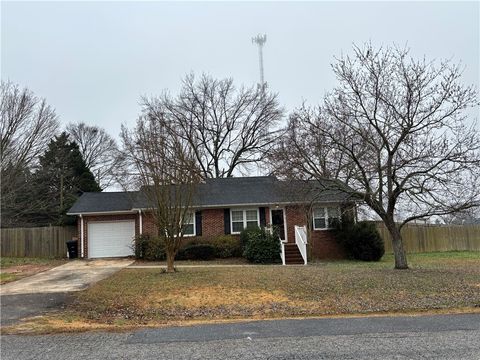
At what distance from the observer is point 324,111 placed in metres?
16.3

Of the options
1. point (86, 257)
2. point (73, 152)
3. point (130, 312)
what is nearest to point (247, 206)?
point (86, 257)

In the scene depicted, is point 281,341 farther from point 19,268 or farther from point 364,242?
point 364,242

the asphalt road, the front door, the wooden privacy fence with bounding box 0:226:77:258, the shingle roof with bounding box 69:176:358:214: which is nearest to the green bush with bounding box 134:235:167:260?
the shingle roof with bounding box 69:176:358:214

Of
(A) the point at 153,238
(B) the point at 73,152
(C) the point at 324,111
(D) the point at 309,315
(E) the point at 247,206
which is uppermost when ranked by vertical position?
(B) the point at 73,152

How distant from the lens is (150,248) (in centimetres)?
2211

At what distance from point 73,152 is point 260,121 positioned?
663 inches

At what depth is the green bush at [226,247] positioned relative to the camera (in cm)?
2253

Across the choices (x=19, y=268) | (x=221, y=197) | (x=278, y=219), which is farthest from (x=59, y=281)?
(x=278, y=219)

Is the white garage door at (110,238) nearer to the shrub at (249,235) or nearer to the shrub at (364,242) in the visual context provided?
the shrub at (249,235)

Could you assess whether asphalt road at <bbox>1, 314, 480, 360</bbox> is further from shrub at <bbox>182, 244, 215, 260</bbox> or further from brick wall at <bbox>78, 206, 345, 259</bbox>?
brick wall at <bbox>78, 206, 345, 259</bbox>

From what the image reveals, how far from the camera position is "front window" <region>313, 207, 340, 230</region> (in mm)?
24531

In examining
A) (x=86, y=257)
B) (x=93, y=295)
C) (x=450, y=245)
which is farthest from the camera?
(x=450, y=245)

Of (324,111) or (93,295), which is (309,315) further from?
(324,111)

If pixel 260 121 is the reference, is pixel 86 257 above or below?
below
